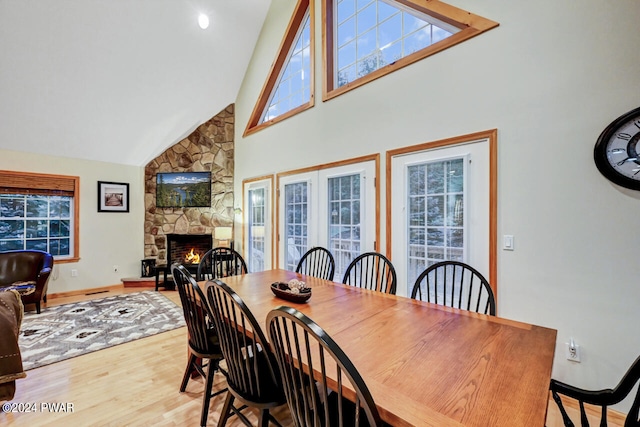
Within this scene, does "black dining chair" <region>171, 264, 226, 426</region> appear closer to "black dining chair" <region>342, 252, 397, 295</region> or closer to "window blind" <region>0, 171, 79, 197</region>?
"black dining chair" <region>342, 252, 397, 295</region>

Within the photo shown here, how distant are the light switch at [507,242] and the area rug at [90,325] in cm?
359

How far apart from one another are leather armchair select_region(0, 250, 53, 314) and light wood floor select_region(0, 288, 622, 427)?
1813 mm

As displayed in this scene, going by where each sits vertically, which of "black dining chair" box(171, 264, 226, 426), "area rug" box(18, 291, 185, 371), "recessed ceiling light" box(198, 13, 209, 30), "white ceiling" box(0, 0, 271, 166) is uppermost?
"recessed ceiling light" box(198, 13, 209, 30)

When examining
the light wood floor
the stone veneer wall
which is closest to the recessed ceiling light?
the stone veneer wall

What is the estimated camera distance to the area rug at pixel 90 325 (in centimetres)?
266

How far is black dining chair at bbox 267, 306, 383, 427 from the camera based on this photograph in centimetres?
75

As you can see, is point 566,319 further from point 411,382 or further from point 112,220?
point 112,220

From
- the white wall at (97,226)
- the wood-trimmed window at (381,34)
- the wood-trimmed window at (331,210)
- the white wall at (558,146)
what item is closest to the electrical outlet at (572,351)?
the white wall at (558,146)

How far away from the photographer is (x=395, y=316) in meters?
1.51

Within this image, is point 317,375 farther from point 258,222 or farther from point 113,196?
point 113,196

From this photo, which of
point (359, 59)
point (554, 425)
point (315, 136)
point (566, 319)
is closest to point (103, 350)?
point (315, 136)

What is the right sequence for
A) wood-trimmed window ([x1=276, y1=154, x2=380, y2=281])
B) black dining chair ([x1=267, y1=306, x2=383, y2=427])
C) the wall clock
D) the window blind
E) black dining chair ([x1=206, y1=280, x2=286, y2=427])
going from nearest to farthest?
black dining chair ([x1=267, y1=306, x2=383, y2=427])
black dining chair ([x1=206, y1=280, x2=286, y2=427])
the wall clock
wood-trimmed window ([x1=276, y1=154, x2=380, y2=281])
the window blind

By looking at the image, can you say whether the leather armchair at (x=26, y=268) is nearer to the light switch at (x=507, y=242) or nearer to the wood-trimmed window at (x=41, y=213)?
the wood-trimmed window at (x=41, y=213)

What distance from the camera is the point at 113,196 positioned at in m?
5.00
